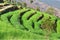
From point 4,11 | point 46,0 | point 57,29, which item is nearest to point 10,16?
point 4,11

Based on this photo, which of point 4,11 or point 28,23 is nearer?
point 28,23

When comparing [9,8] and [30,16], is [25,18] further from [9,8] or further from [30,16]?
[9,8]

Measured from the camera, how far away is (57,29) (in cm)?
3509

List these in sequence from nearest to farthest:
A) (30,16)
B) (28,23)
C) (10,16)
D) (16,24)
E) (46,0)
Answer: (16,24)
(28,23)
(10,16)
(30,16)
(46,0)

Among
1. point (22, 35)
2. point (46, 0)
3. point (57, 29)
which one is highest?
point (22, 35)

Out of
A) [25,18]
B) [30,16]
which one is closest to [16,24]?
[25,18]

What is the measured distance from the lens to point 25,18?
37281 millimetres

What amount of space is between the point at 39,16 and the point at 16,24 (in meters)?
9.11

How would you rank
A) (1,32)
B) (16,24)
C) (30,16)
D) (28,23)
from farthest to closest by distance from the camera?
(30,16), (28,23), (16,24), (1,32)

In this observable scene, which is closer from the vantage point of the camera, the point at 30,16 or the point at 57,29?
the point at 57,29

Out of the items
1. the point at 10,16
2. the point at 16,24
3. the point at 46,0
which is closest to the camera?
the point at 16,24

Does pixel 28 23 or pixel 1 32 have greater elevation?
pixel 1 32

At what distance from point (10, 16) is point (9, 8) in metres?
4.42

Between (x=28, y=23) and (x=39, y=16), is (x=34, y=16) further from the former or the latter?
(x=28, y=23)
